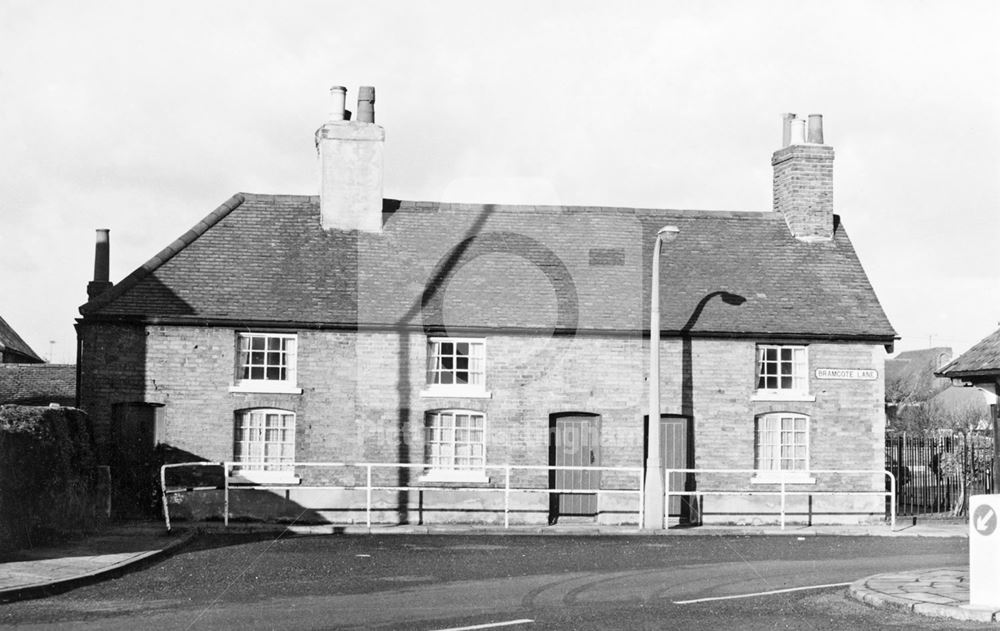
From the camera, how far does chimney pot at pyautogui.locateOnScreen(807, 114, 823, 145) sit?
93.9 feet

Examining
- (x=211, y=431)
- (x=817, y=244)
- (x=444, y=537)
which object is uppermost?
(x=817, y=244)

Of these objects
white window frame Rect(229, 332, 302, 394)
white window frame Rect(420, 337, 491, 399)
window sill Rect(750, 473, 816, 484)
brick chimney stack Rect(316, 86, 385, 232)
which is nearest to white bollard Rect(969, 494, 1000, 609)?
A: window sill Rect(750, 473, 816, 484)

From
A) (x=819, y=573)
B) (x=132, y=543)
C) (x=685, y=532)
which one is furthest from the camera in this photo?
(x=685, y=532)

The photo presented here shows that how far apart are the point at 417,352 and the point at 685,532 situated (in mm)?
6559

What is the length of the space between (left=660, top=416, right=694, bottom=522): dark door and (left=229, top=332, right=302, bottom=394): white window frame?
7446 millimetres

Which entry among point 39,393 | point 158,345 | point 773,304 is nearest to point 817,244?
point 773,304

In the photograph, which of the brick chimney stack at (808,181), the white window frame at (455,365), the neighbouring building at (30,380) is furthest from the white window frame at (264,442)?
the neighbouring building at (30,380)

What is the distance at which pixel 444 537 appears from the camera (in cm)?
2070

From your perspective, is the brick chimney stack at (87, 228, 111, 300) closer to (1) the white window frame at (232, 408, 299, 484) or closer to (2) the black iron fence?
(1) the white window frame at (232, 408, 299, 484)

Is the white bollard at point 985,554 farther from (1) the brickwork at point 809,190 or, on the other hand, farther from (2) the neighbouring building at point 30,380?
(2) the neighbouring building at point 30,380

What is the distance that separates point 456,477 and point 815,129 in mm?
11771

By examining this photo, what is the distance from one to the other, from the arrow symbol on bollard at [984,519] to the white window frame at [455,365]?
14.3 meters

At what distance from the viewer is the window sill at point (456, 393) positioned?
82.2ft

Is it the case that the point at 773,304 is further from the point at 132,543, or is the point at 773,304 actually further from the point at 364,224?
the point at 132,543
